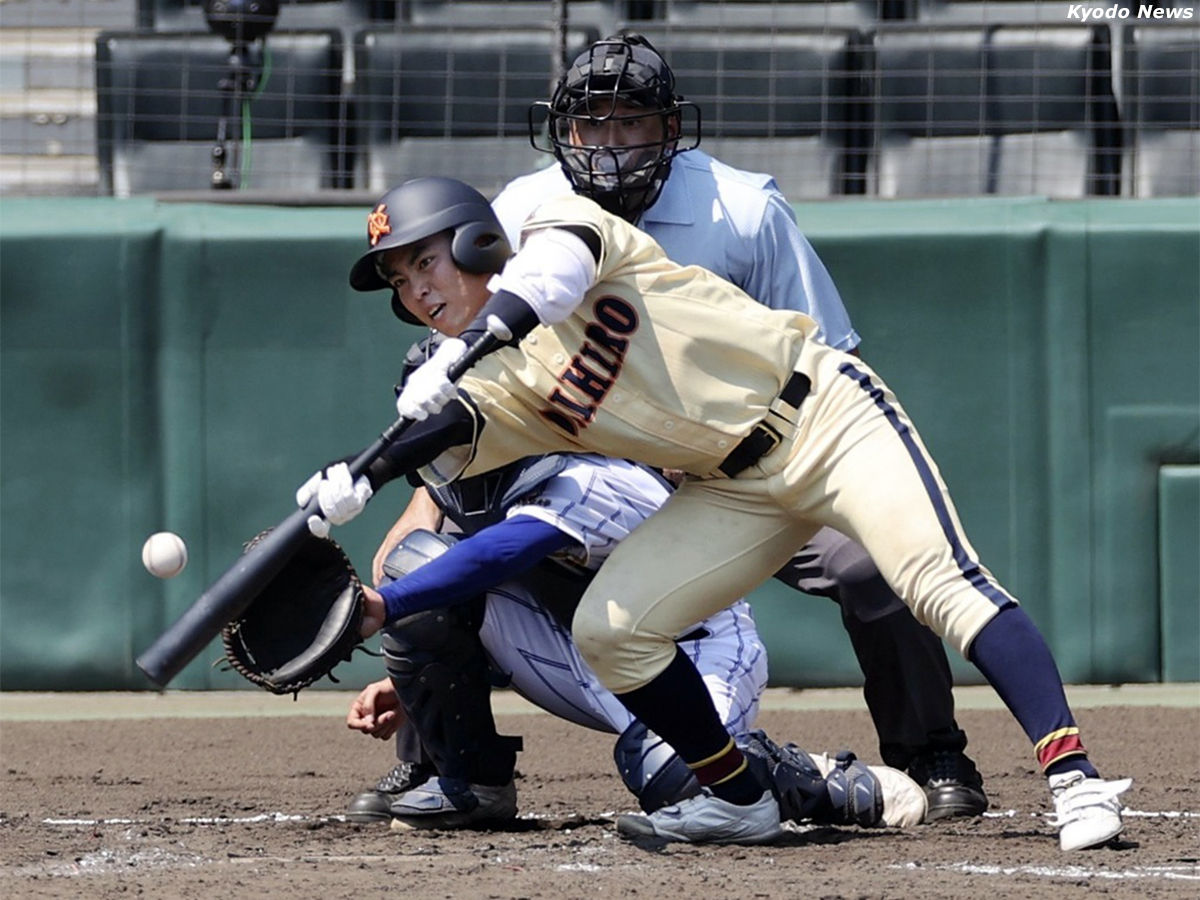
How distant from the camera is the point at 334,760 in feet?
14.2

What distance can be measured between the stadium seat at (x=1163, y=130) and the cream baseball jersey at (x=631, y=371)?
304cm

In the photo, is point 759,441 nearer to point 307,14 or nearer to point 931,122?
point 931,122

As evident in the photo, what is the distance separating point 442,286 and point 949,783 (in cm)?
129

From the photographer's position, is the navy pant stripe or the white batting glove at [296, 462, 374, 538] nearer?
the white batting glove at [296, 462, 374, 538]

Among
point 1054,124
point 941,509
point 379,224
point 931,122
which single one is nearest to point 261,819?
point 379,224

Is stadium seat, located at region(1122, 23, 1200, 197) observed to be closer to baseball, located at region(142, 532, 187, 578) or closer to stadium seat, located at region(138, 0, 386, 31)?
stadium seat, located at region(138, 0, 386, 31)

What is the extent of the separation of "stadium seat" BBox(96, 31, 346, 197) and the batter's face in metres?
2.58

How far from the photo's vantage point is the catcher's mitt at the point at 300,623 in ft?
9.61

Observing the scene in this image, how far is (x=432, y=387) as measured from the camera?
2.76 meters

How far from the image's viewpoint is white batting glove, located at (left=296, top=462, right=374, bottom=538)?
2785mm

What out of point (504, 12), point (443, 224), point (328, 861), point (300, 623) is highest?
point (504, 12)

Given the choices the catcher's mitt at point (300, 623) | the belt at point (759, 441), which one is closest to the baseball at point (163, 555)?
the catcher's mitt at point (300, 623)

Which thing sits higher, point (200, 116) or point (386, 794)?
point (200, 116)

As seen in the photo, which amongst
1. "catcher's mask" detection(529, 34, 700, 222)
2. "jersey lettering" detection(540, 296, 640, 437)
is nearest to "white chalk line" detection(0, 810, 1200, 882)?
"jersey lettering" detection(540, 296, 640, 437)
